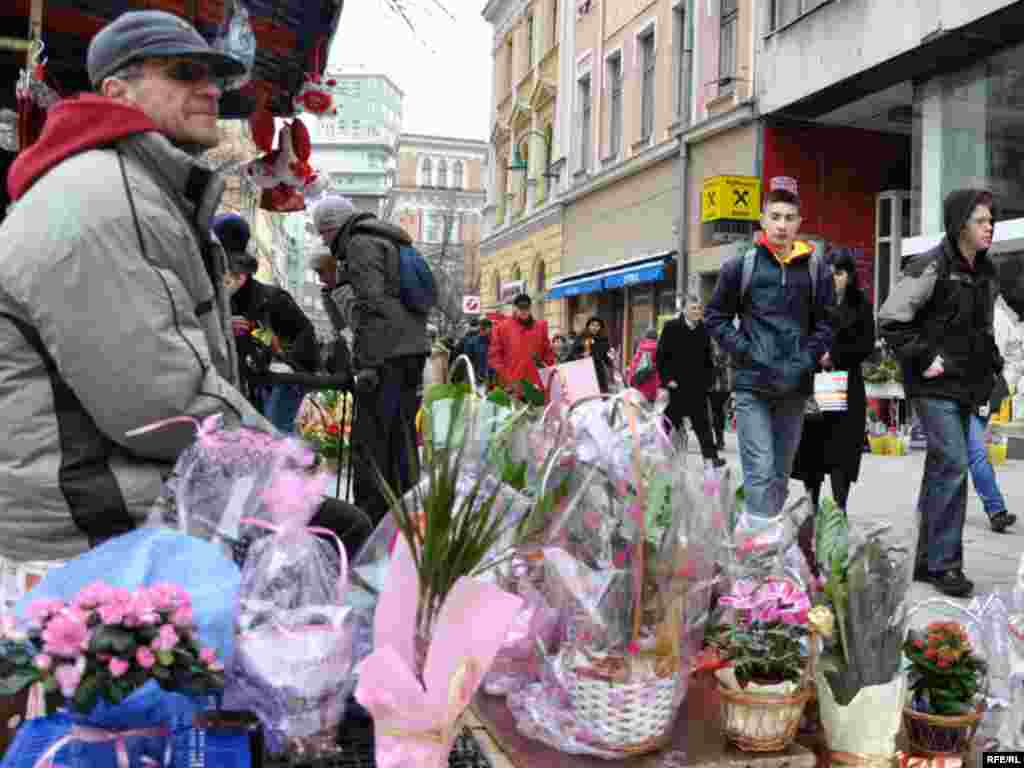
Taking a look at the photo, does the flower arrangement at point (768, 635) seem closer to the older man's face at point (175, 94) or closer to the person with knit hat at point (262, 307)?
the older man's face at point (175, 94)

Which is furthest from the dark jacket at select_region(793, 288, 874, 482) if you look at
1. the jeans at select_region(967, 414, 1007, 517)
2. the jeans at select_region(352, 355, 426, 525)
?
the jeans at select_region(352, 355, 426, 525)

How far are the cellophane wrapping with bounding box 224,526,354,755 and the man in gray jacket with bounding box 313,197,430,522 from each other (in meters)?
3.04

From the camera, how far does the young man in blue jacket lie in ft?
15.4

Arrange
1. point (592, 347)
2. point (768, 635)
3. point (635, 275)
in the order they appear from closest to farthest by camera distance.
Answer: point (768, 635) → point (592, 347) → point (635, 275)

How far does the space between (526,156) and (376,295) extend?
26.2m

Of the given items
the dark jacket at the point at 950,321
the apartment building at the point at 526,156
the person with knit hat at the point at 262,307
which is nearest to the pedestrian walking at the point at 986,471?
the dark jacket at the point at 950,321

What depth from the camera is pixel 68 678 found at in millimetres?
1343

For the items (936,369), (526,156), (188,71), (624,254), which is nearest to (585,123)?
(624,254)

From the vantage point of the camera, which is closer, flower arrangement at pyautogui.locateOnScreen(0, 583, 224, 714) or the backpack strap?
flower arrangement at pyautogui.locateOnScreen(0, 583, 224, 714)

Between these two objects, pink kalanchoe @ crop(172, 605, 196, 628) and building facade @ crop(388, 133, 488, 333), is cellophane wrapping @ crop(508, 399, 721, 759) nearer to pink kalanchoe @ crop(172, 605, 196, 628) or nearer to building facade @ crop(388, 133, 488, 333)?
pink kalanchoe @ crop(172, 605, 196, 628)

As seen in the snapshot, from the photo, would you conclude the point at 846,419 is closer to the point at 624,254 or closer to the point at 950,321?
the point at 950,321

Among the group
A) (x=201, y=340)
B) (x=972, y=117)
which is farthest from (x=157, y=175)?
(x=972, y=117)

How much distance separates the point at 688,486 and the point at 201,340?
1.04 metres

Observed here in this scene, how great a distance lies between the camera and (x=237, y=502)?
1895 mm
